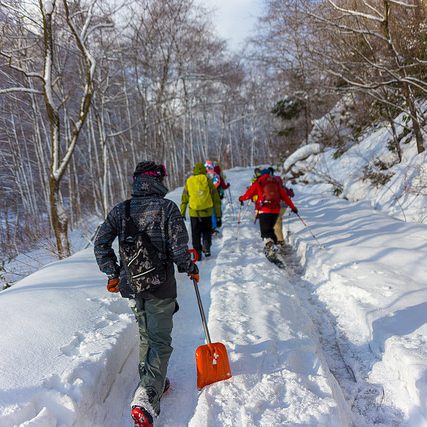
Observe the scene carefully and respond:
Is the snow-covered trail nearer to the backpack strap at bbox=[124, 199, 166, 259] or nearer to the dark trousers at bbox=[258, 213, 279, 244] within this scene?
the dark trousers at bbox=[258, 213, 279, 244]

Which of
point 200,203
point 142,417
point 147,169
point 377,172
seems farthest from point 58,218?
point 377,172

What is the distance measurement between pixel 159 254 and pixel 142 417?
1190 mm

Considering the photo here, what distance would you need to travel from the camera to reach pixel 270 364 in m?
3.13

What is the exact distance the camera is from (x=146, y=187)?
9.43 ft

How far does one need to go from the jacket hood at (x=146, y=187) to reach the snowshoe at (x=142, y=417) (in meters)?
1.65

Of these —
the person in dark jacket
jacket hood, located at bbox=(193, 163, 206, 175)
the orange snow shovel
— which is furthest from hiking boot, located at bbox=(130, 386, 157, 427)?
jacket hood, located at bbox=(193, 163, 206, 175)

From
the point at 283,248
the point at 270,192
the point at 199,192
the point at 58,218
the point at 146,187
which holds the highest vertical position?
the point at 146,187

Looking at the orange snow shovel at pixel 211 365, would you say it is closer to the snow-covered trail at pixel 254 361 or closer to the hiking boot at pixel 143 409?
the snow-covered trail at pixel 254 361

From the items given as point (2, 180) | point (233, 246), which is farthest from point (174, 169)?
point (233, 246)

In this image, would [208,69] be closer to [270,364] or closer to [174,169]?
[174,169]

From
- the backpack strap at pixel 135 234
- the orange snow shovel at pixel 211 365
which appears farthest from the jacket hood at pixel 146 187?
the orange snow shovel at pixel 211 365

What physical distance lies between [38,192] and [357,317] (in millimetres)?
28728

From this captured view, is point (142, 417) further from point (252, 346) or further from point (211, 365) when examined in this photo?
point (252, 346)

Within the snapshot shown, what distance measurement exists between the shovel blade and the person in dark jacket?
0.29 m
